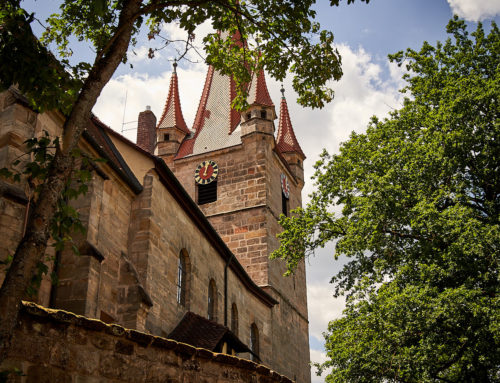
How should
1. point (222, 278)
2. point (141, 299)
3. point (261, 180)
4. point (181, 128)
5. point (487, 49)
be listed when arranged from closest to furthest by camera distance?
point (141, 299) < point (487, 49) < point (222, 278) < point (261, 180) < point (181, 128)

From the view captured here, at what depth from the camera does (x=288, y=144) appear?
127ft

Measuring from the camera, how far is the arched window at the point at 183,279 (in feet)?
56.1

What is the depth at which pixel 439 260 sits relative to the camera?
15016mm

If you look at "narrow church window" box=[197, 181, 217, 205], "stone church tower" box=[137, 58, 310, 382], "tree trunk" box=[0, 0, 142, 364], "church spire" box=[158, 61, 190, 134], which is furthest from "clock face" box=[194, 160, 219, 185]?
"tree trunk" box=[0, 0, 142, 364]

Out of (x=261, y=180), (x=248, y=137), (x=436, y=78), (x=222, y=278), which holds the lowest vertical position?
(x=222, y=278)

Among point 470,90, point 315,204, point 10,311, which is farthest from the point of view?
point 315,204

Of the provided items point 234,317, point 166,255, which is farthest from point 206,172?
point 166,255

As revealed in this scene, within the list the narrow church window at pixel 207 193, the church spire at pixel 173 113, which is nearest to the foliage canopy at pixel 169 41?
the narrow church window at pixel 207 193

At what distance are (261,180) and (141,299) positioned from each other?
18.9 m

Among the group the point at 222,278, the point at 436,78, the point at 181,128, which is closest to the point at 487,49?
the point at 436,78

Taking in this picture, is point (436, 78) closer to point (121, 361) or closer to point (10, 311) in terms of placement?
point (121, 361)

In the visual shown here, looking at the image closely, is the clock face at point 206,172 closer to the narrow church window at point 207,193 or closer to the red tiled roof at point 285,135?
the narrow church window at point 207,193

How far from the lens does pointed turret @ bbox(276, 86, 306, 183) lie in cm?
3809

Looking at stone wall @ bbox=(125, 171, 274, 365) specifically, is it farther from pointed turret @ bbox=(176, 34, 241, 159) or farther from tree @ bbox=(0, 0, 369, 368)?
pointed turret @ bbox=(176, 34, 241, 159)
